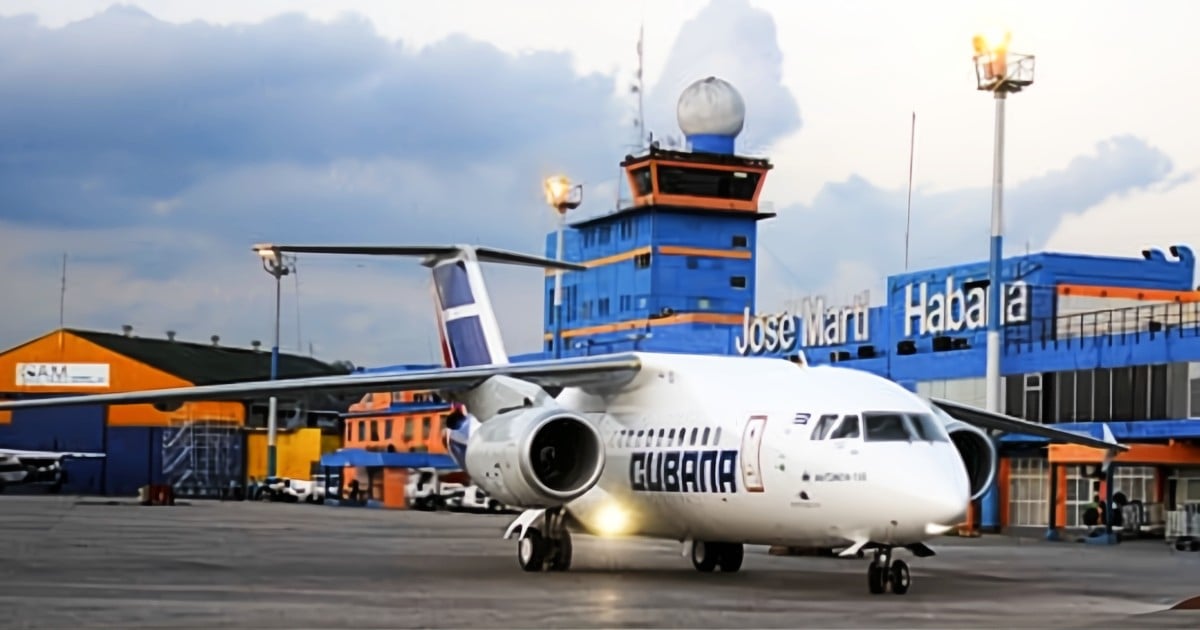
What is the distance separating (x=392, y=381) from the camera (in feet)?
79.0

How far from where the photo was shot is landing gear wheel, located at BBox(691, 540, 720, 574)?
24938 mm

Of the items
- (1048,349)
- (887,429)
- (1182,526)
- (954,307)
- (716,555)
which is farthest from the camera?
(954,307)

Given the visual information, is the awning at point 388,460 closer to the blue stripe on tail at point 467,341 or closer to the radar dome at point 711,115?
the radar dome at point 711,115

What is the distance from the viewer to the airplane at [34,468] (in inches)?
3162

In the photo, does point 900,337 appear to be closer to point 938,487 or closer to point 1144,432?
point 1144,432

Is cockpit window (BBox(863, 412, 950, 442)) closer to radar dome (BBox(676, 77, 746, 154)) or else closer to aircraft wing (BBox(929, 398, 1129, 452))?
aircraft wing (BBox(929, 398, 1129, 452))

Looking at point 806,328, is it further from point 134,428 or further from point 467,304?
point 134,428

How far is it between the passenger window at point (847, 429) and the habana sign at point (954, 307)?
27980 mm

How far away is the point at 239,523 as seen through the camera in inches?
1847

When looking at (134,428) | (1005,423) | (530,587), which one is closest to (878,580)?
(530,587)

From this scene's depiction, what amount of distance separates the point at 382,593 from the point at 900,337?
34.2 m

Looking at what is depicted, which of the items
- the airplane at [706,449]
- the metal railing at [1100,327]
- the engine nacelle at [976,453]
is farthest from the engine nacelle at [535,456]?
the metal railing at [1100,327]

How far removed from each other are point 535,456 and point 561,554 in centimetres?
163

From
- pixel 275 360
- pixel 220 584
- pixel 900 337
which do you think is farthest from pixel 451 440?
pixel 275 360
